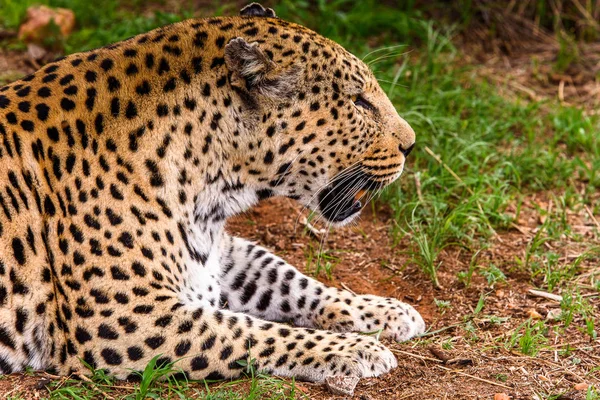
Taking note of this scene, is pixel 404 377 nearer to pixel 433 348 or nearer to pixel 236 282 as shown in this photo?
pixel 433 348

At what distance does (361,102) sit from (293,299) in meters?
1.57

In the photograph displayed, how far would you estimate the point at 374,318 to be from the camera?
6.39 meters

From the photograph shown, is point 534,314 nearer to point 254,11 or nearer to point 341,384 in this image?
point 341,384

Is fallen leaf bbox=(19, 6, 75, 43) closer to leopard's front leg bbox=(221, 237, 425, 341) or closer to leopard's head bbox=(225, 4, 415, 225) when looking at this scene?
leopard's front leg bbox=(221, 237, 425, 341)

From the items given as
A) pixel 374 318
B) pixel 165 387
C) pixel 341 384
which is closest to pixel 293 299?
pixel 374 318

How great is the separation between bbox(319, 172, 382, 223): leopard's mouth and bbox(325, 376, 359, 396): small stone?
50.1 inches

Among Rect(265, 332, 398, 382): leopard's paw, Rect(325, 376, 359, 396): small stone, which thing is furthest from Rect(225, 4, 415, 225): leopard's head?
Rect(325, 376, 359, 396): small stone

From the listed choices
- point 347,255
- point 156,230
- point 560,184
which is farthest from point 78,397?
point 560,184

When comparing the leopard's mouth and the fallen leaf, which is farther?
the fallen leaf

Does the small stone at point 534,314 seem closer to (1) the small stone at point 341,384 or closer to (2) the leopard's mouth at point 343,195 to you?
(2) the leopard's mouth at point 343,195

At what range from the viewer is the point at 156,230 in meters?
5.54

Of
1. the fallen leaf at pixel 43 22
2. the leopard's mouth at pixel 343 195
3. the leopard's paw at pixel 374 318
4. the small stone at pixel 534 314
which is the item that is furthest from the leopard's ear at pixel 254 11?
the fallen leaf at pixel 43 22

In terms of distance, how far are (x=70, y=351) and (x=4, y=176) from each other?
3.72ft

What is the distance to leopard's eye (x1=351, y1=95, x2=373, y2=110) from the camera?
6.05 m
